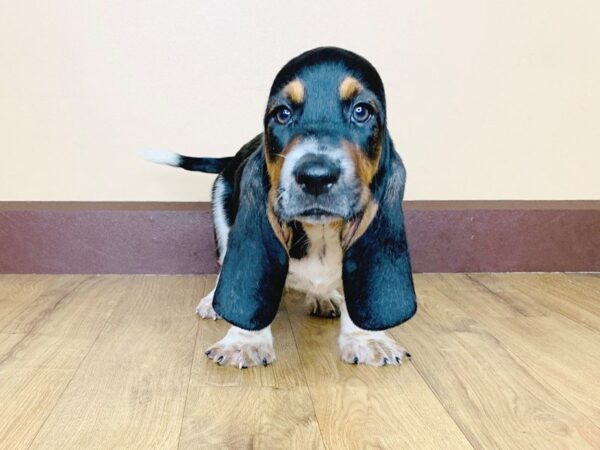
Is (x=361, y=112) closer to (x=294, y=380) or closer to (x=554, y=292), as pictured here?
(x=294, y=380)

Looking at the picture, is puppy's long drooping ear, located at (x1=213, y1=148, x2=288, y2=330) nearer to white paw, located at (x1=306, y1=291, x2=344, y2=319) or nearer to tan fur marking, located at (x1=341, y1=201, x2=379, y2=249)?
tan fur marking, located at (x1=341, y1=201, x2=379, y2=249)

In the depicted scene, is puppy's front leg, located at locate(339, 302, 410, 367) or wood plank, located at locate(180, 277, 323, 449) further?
puppy's front leg, located at locate(339, 302, 410, 367)

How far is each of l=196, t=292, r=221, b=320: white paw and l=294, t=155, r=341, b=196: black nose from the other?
0.92 metres

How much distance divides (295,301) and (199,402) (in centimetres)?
115

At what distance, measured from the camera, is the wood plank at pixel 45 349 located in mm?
1656

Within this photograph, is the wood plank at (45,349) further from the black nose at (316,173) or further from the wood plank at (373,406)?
the black nose at (316,173)

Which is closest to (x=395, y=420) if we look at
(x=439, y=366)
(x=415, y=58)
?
(x=439, y=366)

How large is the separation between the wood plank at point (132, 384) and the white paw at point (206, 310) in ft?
0.11

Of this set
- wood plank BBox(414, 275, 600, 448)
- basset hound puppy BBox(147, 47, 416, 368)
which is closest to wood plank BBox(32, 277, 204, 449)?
basset hound puppy BBox(147, 47, 416, 368)

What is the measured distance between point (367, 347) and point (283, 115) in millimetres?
729

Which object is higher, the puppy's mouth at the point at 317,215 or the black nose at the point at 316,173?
the black nose at the point at 316,173

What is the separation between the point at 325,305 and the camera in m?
2.66

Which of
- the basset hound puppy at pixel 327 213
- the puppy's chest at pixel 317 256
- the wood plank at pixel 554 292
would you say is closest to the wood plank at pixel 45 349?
the basset hound puppy at pixel 327 213

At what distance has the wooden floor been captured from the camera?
1586 mm
